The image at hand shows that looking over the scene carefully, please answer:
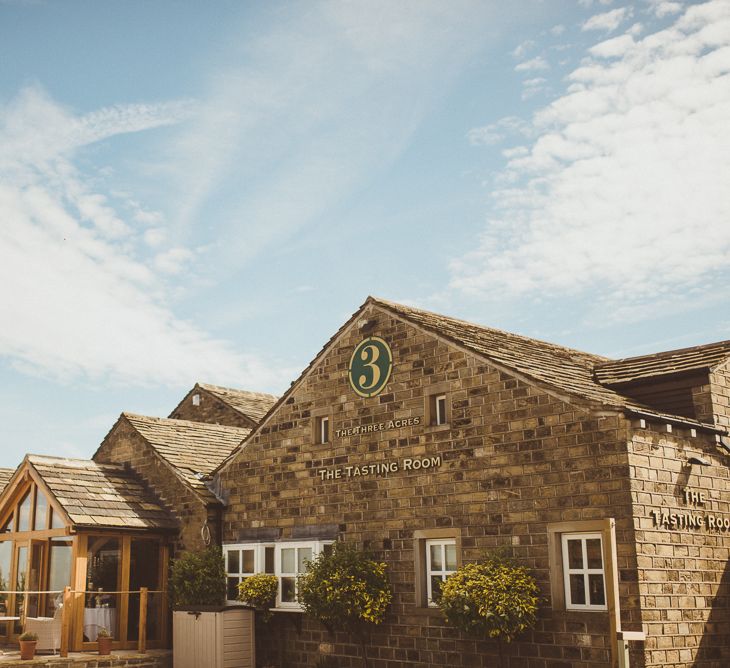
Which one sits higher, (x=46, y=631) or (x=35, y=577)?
(x=35, y=577)

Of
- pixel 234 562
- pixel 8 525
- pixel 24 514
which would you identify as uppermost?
pixel 24 514

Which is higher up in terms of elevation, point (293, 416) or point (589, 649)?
point (293, 416)

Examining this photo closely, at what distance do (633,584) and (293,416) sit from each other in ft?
26.7

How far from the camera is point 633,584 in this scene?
41.1 feet

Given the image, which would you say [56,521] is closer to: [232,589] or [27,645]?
[27,645]

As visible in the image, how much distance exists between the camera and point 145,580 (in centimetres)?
1953

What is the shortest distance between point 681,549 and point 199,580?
937cm

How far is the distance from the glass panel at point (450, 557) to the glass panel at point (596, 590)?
2728 mm

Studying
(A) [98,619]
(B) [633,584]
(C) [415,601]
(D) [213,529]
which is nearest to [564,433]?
(B) [633,584]

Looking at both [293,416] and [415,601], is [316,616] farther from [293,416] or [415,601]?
[293,416]

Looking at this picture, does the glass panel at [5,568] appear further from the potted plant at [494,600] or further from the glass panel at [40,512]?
the potted plant at [494,600]

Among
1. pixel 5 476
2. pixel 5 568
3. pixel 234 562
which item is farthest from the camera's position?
pixel 5 476

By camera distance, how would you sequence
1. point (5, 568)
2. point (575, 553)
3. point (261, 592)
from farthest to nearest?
point (5, 568) < point (261, 592) < point (575, 553)

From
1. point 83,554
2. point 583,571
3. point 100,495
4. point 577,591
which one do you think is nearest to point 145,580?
point 83,554
